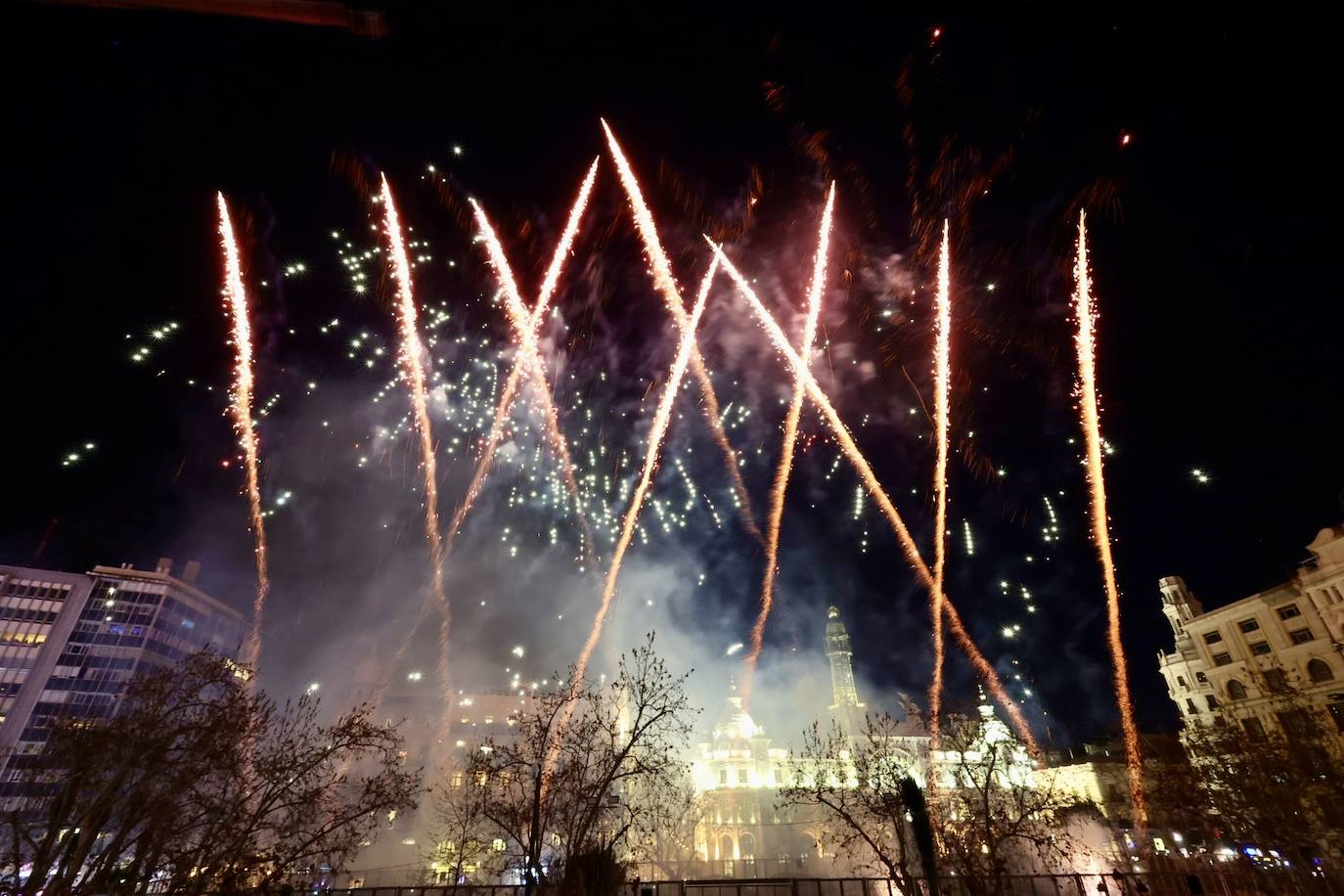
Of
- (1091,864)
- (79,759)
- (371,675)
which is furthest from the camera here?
(371,675)

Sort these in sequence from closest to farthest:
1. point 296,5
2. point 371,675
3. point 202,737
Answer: point 296,5
point 202,737
point 371,675

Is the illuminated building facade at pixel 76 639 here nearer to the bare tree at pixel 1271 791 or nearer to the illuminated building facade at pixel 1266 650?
the bare tree at pixel 1271 791

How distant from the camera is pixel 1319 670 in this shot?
45.4m

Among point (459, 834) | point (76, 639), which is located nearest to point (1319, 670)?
point (459, 834)

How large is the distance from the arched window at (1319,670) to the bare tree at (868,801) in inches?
1255

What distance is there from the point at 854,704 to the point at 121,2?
505 ft

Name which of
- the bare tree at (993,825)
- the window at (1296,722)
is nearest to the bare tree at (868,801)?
the bare tree at (993,825)

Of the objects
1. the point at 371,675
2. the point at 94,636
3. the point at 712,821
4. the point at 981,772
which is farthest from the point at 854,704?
the point at 94,636

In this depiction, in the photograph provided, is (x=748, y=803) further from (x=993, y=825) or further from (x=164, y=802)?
(x=164, y=802)

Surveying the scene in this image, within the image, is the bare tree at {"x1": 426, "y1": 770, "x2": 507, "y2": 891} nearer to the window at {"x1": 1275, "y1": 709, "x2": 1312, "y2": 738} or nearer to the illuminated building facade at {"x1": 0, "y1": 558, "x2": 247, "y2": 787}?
the illuminated building facade at {"x1": 0, "y1": 558, "x2": 247, "y2": 787}

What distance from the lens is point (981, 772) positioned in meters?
66.9

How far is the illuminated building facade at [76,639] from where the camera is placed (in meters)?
74.1

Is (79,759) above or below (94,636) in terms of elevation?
below

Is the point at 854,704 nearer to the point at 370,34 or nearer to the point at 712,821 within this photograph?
the point at 712,821
